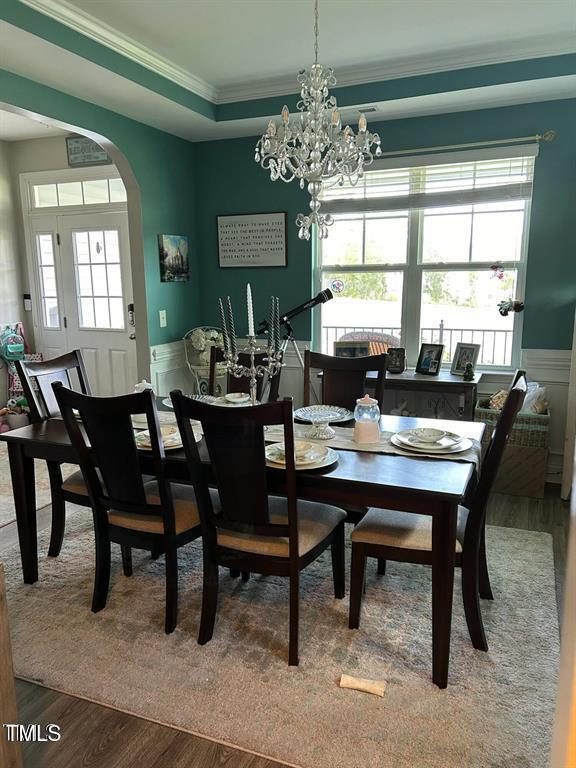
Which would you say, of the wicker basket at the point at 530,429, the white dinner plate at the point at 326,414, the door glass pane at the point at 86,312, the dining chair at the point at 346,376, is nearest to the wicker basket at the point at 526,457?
the wicker basket at the point at 530,429

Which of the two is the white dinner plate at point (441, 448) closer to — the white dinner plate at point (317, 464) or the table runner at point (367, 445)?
the table runner at point (367, 445)

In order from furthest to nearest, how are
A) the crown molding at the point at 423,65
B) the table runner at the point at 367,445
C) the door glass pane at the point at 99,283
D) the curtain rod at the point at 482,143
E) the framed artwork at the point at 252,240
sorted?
the door glass pane at the point at 99,283, the framed artwork at the point at 252,240, the curtain rod at the point at 482,143, the crown molding at the point at 423,65, the table runner at the point at 367,445

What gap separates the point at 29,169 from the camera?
5.39 m

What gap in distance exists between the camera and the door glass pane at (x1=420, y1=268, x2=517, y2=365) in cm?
406

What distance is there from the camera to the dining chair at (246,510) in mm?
1864

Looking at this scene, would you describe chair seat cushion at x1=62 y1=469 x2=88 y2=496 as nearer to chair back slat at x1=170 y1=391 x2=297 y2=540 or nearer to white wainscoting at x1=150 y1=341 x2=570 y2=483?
chair back slat at x1=170 y1=391 x2=297 y2=540

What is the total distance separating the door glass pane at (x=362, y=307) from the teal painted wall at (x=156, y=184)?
1205 millimetres

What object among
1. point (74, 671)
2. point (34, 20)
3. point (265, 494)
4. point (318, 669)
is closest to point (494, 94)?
point (34, 20)

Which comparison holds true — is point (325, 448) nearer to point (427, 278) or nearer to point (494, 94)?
point (427, 278)

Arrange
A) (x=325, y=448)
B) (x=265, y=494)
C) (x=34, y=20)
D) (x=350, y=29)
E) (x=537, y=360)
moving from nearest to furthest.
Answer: (x=265, y=494)
(x=325, y=448)
(x=34, y=20)
(x=350, y=29)
(x=537, y=360)

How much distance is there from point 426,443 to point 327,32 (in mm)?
2371

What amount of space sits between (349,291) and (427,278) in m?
0.63

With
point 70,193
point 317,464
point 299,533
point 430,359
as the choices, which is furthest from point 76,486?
point 70,193

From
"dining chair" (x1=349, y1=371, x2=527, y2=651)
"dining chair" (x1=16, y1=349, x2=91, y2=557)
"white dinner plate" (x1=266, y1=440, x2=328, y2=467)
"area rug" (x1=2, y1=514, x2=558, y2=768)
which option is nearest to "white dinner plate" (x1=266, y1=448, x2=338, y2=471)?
"white dinner plate" (x1=266, y1=440, x2=328, y2=467)
